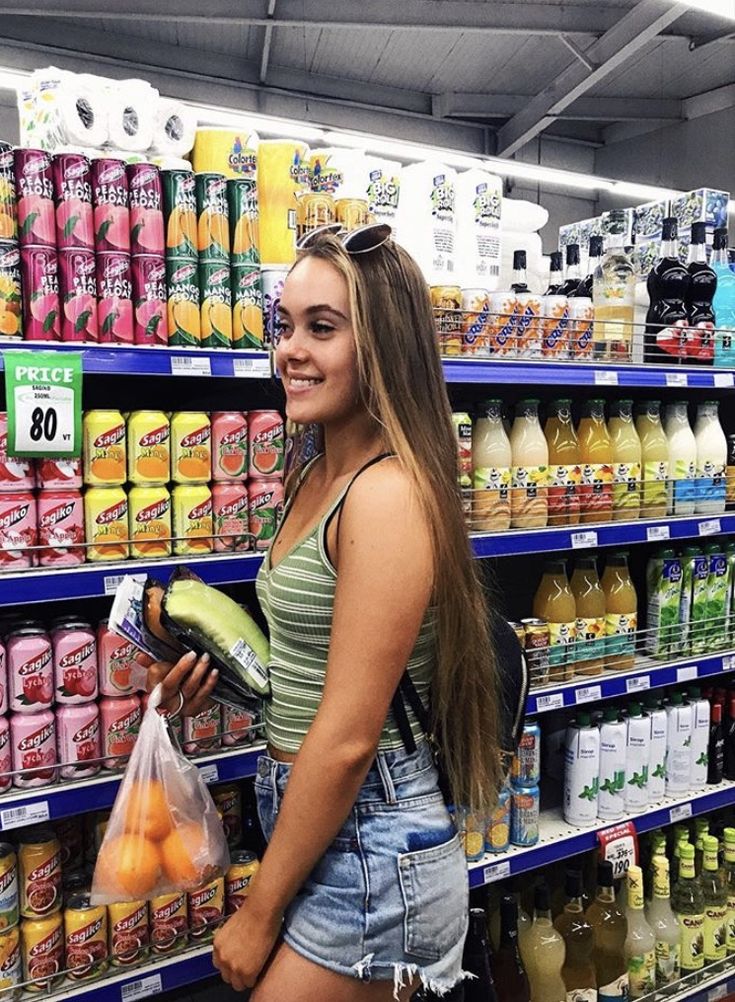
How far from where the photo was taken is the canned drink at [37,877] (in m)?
1.72

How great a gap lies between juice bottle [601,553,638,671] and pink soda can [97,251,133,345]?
5.40 ft

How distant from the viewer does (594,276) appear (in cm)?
260

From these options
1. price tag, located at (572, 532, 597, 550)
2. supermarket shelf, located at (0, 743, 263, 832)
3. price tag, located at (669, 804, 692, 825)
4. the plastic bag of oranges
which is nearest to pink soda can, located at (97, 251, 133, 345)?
the plastic bag of oranges

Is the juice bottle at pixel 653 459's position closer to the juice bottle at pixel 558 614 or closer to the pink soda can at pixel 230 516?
the juice bottle at pixel 558 614

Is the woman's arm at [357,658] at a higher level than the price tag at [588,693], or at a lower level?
higher

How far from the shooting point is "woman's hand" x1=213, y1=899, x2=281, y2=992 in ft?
4.04

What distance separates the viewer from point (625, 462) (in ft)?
8.32

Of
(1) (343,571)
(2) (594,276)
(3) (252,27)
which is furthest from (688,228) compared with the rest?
(3) (252,27)

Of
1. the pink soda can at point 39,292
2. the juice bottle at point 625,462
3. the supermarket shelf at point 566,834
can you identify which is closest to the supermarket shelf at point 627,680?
the supermarket shelf at point 566,834

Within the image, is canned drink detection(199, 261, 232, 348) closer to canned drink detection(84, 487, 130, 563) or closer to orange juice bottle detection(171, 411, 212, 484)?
orange juice bottle detection(171, 411, 212, 484)

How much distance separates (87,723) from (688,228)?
2.54 m

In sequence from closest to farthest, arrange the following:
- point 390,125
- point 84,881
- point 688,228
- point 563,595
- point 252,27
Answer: point 84,881 < point 563,595 < point 688,228 < point 252,27 < point 390,125

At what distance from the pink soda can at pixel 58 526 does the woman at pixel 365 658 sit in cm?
55

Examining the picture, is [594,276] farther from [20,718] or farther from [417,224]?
[20,718]
